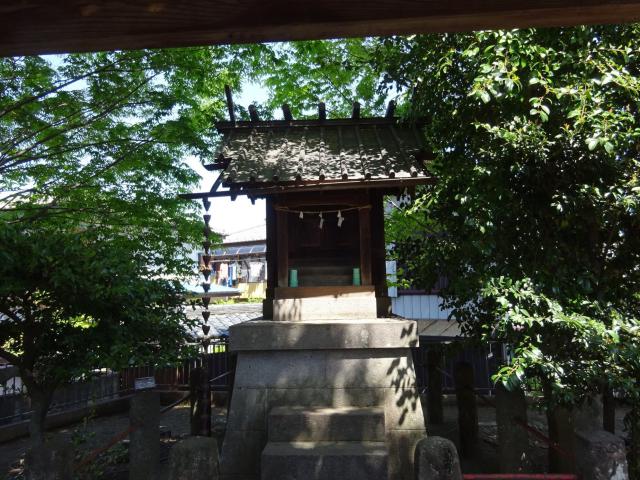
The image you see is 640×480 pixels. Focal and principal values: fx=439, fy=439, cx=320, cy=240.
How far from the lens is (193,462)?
367 cm

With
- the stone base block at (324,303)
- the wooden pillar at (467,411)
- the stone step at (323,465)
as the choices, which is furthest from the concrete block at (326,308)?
the wooden pillar at (467,411)

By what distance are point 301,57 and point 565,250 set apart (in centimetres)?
810

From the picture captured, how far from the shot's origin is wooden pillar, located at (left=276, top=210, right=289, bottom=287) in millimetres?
6660

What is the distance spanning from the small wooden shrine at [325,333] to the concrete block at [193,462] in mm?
1561

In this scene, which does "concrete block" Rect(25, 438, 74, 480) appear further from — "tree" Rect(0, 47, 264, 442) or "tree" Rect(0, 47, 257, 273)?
"tree" Rect(0, 47, 257, 273)

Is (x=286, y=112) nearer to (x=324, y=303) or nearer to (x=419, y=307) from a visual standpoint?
(x=324, y=303)

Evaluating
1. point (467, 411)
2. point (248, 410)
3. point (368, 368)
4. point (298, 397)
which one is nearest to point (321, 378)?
point (298, 397)

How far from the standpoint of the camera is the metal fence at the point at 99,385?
411 inches

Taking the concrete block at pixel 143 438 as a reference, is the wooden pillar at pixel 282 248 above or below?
above

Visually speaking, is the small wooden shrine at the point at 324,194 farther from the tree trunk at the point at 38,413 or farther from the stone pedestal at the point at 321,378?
the tree trunk at the point at 38,413

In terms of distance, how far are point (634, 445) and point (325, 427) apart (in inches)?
150

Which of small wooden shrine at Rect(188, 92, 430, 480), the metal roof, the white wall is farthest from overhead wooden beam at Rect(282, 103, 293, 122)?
the metal roof

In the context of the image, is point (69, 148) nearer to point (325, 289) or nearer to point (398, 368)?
point (325, 289)

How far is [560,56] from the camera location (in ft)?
17.8
